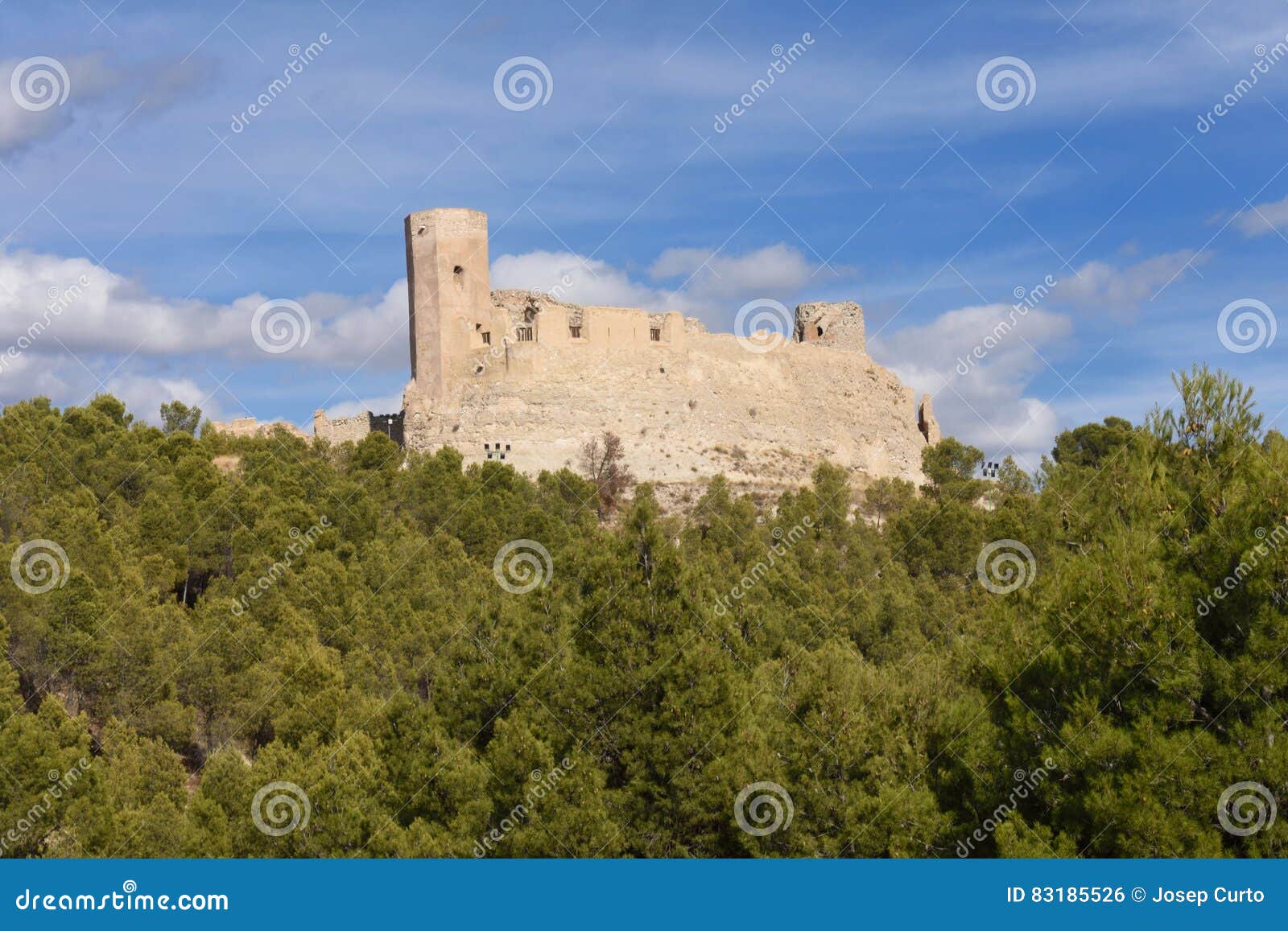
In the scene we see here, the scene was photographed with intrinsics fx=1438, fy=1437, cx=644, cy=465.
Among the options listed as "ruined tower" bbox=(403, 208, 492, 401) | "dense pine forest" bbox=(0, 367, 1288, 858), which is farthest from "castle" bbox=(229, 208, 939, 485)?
"dense pine forest" bbox=(0, 367, 1288, 858)

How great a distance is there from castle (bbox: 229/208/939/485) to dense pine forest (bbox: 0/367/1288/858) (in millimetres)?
15531

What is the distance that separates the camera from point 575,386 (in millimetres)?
48375

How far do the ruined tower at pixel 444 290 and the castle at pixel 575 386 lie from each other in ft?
0.13

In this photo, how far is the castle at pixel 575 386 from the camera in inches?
1869

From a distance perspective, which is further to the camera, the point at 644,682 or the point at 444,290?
the point at 444,290

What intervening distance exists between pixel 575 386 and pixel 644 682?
105 ft

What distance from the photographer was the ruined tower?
47.5 metres

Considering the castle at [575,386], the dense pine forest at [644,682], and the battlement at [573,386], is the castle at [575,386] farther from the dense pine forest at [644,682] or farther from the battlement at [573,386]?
the dense pine forest at [644,682]

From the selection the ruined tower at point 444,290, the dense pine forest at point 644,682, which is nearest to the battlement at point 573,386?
the ruined tower at point 444,290

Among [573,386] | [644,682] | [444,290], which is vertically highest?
[444,290]

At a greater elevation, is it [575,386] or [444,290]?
[444,290]

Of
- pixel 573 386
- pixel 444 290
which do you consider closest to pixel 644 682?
pixel 573 386

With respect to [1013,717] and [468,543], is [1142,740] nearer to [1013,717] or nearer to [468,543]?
[1013,717]

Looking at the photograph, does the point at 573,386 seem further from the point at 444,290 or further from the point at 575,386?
the point at 444,290
